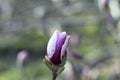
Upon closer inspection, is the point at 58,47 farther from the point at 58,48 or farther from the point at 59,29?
the point at 59,29

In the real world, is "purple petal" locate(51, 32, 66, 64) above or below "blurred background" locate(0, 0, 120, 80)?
below

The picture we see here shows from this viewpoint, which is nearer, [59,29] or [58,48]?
[58,48]

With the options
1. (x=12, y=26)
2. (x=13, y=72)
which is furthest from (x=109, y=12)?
(x=13, y=72)

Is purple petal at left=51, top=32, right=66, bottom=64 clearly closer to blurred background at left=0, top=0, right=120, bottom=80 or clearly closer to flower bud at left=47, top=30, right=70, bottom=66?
flower bud at left=47, top=30, right=70, bottom=66

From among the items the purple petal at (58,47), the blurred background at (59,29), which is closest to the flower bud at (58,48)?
the purple petal at (58,47)

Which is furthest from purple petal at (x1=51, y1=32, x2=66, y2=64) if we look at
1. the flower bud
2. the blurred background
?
the blurred background

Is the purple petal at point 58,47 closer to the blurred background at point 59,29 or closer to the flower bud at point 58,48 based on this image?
the flower bud at point 58,48

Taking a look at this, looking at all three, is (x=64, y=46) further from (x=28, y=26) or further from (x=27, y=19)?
(x=27, y=19)

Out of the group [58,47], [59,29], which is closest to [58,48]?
[58,47]
